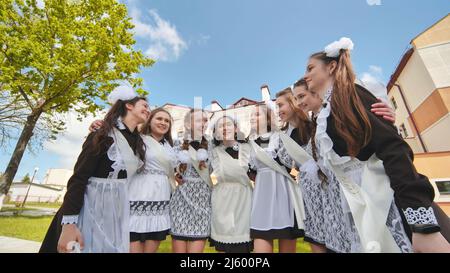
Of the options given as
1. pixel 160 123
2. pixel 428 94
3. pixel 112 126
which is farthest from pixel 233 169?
pixel 428 94

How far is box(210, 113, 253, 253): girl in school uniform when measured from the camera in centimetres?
284

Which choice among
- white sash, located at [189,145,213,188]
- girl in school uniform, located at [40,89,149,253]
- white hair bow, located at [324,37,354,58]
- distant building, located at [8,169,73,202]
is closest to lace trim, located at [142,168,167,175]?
girl in school uniform, located at [40,89,149,253]

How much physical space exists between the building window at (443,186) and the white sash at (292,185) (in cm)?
1243

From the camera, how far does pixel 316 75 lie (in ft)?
6.34

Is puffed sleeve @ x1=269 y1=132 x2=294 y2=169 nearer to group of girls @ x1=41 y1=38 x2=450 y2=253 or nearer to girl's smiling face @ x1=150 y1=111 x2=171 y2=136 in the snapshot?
group of girls @ x1=41 y1=38 x2=450 y2=253

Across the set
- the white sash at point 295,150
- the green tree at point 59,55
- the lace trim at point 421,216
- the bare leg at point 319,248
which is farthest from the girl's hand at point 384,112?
the green tree at point 59,55

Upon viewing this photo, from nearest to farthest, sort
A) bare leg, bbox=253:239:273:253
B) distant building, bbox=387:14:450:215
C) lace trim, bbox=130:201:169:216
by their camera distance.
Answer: bare leg, bbox=253:239:273:253 → lace trim, bbox=130:201:169:216 → distant building, bbox=387:14:450:215

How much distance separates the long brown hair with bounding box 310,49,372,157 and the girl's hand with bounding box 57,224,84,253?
2215 millimetres

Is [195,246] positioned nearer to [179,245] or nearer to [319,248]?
[179,245]

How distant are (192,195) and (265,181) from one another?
0.99 meters

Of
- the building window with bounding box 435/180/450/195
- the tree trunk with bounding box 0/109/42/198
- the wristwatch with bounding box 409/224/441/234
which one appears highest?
the tree trunk with bounding box 0/109/42/198

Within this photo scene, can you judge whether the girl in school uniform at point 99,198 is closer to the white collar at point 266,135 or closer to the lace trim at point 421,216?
the white collar at point 266,135
